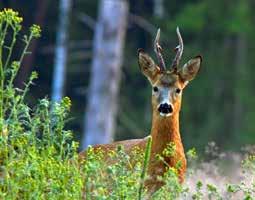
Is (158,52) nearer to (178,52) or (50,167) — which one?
(178,52)

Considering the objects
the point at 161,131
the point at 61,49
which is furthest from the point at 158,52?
the point at 61,49

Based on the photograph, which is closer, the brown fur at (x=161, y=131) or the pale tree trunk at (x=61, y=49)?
the brown fur at (x=161, y=131)

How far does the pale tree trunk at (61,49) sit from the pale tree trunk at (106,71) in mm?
3453

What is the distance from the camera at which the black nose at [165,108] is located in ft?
30.9

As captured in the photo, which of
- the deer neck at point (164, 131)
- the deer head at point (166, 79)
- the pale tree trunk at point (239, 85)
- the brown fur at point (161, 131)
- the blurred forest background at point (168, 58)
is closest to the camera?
the brown fur at point (161, 131)

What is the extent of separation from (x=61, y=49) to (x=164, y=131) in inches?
703

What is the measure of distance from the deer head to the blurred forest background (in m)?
16.2

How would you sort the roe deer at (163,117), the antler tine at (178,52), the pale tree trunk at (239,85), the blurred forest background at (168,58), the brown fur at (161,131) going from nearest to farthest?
the brown fur at (161,131) < the roe deer at (163,117) < the antler tine at (178,52) < the blurred forest background at (168,58) < the pale tree trunk at (239,85)

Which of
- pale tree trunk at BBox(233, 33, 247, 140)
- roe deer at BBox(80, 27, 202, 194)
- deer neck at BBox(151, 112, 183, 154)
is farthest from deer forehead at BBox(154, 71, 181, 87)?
pale tree trunk at BBox(233, 33, 247, 140)

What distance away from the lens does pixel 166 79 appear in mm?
9875

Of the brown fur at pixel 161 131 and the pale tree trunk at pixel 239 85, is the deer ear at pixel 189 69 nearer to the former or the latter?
the brown fur at pixel 161 131

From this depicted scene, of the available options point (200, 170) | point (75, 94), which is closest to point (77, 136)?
point (75, 94)

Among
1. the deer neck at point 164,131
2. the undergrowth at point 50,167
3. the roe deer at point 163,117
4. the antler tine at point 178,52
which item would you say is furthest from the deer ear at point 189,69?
the undergrowth at point 50,167

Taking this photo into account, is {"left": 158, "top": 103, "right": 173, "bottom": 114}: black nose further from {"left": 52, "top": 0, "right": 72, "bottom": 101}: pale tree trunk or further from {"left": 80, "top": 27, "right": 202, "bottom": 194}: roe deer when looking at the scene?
{"left": 52, "top": 0, "right": 72, "bottom": 101}: pale tree trunk
